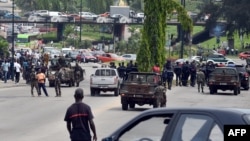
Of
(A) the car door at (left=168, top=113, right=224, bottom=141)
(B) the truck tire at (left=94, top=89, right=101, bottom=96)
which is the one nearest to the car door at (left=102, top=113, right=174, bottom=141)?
(A) the car door at (left=168, top=113, right=224, bottom=141)

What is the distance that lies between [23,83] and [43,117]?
97.6ft

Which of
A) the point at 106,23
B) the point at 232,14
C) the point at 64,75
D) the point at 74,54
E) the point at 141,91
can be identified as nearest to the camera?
the point at 141,91

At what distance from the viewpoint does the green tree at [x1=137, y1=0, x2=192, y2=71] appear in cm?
5706

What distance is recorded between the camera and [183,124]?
39.0ft

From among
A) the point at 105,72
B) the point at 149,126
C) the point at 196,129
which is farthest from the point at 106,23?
the point at 196,129

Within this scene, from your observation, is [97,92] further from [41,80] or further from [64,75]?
[64,75]

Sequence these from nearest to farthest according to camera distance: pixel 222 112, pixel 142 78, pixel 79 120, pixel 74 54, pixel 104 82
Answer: pixel 222 112 < pixel 79 120 < pixel 142 78 < pixel 104 82 < pixel 74 54

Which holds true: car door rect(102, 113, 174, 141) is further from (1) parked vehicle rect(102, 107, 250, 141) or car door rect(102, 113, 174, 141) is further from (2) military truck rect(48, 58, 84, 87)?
(2) military truck rect(48, 58, 84, 87)

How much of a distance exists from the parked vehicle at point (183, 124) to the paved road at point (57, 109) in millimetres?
13936

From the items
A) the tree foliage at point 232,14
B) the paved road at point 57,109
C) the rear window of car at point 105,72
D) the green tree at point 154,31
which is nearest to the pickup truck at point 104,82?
the rear window of car at point 105,72

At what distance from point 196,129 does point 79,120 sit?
229 inches

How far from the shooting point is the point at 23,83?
63.7m

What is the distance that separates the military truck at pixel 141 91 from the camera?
37.9 metres

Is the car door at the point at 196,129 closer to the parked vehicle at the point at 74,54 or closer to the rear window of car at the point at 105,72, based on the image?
the rear window of car at the point at 105,72
